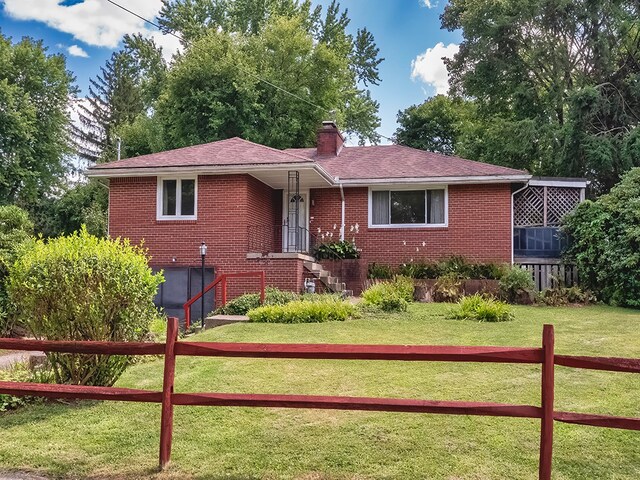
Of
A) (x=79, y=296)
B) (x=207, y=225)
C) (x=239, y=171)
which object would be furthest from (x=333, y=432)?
(x=207, y=225)

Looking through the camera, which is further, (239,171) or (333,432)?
(239,171)

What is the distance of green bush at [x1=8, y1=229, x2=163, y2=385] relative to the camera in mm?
6148

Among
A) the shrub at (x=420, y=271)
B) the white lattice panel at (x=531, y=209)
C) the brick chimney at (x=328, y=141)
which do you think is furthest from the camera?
the brick chimney at (x=328, y=141)

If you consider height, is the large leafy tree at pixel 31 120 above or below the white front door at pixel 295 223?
above

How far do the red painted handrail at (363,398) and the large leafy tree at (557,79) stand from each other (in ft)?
68.8

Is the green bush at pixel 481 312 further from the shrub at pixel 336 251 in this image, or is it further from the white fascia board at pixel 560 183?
the white fascia board at pixel 560 183

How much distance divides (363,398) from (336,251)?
12644 millimetres

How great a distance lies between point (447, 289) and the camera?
1473cm

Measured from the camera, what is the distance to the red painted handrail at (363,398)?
395 cm

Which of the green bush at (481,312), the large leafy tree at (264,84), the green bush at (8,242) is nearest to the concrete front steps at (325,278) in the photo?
the green bush at (481,312)


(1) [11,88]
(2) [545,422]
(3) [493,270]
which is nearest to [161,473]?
(2) [545,422]

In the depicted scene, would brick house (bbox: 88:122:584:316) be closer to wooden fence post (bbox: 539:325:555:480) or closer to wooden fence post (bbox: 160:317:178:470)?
wooden fence post (bbox: 160:317:178:470)

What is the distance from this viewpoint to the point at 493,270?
1549cm

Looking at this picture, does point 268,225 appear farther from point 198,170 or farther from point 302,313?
point 302,313
